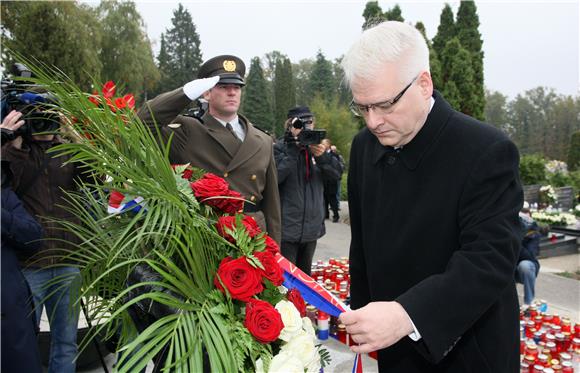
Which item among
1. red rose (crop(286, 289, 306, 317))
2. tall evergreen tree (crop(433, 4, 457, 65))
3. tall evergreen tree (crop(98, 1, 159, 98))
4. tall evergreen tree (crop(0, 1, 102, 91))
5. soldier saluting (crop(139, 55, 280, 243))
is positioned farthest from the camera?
tall evergreen tree (crop(98, 1, 159, 98))

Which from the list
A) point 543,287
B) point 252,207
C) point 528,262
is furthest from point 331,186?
point 252,207

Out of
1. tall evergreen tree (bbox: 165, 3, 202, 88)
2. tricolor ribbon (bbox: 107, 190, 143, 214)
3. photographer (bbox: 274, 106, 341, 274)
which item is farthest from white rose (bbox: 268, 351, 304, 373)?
tall evergreen tree (bbox: 165, 3, 202, 88)

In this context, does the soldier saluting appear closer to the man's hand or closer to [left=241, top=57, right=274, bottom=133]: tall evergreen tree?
the man's hand

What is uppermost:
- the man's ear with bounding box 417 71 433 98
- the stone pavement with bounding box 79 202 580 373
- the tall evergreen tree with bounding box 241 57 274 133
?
the tall evergreen tree with bounding box 241 57 274 133

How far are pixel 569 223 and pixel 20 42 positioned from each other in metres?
16.9

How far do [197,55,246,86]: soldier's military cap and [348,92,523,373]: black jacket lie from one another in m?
1.47

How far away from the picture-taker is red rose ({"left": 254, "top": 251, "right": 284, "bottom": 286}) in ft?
4.16

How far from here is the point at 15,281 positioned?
8.40 ft

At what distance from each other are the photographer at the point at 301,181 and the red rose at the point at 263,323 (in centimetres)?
317

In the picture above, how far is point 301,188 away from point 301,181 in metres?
0.07

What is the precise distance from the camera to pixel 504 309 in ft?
4.99

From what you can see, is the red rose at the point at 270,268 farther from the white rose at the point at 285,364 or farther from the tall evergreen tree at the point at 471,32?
the tall evergreen tree at the point at 471,32

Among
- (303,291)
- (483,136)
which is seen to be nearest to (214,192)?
(303,291)

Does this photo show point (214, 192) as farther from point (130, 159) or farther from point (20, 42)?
point (20, 42)
